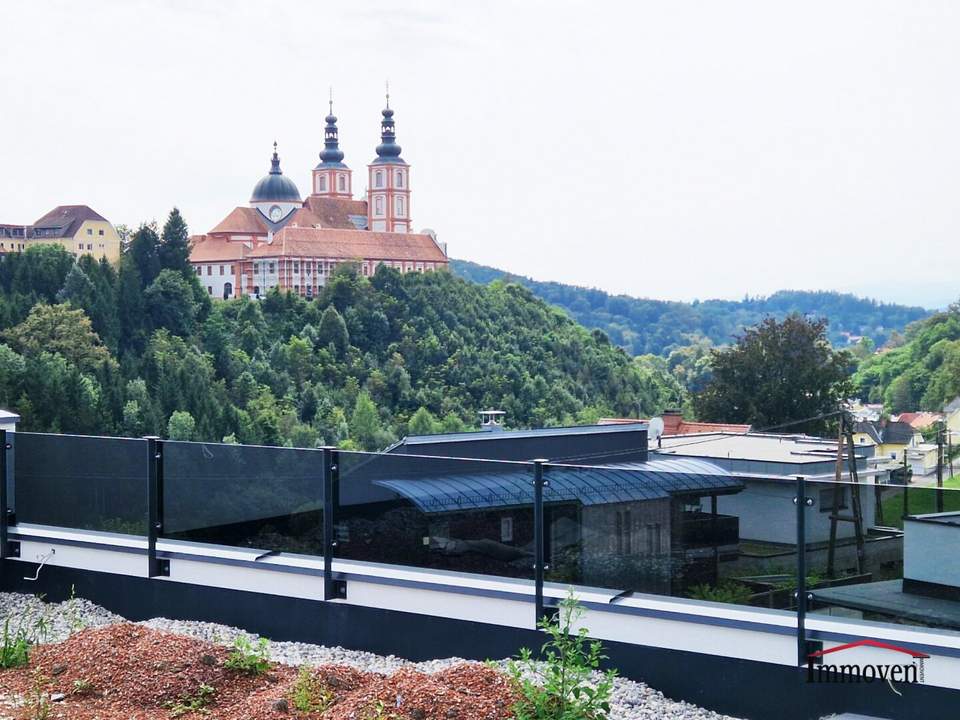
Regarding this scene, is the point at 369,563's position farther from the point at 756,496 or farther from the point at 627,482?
the point at 756,496

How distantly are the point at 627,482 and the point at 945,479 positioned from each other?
4758 cm

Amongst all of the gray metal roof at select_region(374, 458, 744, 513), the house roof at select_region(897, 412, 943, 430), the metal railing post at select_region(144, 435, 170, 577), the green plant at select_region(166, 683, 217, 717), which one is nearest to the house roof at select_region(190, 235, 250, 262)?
the house roof at select_region(897, 412, 943, 430)

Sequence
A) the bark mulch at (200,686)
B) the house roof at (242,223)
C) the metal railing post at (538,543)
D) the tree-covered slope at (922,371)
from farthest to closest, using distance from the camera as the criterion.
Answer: the house roof at (242,223) < the tree-covered slope at (922,371) < the metal railing post at (538,543) < the bark mulch at (200,686)

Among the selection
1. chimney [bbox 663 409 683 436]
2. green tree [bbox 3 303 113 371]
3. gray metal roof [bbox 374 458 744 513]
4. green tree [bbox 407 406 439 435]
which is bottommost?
green tree [bbox 407 406 439 435]

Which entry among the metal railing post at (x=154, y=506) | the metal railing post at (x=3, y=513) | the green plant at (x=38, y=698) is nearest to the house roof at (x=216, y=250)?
the metal railing post at (x=3, y=513)

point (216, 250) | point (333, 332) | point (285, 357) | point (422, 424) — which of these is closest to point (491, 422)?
point (422, 424)

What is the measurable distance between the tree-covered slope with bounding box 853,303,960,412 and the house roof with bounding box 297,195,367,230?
63.3 meters

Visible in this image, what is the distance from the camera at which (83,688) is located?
6.33 m

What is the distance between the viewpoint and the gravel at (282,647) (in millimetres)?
6234

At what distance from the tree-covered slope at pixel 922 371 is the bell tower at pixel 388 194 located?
59.1 m

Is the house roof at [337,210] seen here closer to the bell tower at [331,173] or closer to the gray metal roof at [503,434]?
the bell tower at [331,173]

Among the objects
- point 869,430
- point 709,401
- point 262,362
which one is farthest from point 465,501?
point 262,362

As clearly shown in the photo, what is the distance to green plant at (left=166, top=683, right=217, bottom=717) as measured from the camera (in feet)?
19.9

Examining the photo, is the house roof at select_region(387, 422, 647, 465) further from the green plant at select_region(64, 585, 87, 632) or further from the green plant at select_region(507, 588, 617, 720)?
the green plant at select_region(507, 588, 617, 720)
